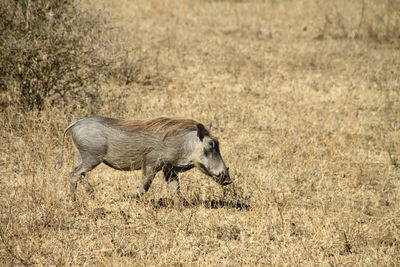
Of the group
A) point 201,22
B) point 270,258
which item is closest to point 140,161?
point 270,258

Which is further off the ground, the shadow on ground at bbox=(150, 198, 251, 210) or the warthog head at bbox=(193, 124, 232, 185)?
the warthog head at bbox=(193, 124, 232, 185)

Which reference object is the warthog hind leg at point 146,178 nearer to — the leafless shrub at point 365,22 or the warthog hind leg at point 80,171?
the warthog hind leg at point 80,171

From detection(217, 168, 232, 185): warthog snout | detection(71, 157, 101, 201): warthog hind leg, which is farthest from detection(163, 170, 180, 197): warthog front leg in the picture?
detection(71, 157, 101, 201): warthog hind leg

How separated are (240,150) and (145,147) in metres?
1.97

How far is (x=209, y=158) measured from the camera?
441 centimetres

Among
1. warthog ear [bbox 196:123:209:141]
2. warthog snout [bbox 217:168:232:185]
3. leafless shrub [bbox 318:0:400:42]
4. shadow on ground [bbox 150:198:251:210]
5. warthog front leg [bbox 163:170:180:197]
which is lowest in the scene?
shadow on ground [bbox 150:198:251:210]

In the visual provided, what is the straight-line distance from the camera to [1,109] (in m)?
5.99

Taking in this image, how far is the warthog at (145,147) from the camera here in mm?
4293

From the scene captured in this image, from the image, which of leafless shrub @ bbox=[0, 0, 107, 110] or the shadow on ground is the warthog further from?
leafless shrub @ bbox=[0, 0, 107, 110]

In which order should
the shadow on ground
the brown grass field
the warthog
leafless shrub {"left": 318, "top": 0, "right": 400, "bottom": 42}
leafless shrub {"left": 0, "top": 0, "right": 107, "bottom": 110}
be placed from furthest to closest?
leafless shrub {"left": 318, "top": 0, "right": 400, "bottom": 42} → leafless shrub {"left": 0, "top": 0, "right": 107, "bottom": 110} → the shadow on ground → the warthog → the brown grass field

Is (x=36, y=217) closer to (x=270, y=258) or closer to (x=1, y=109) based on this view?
(x=270, y=258)

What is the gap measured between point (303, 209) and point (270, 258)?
3.44 ft

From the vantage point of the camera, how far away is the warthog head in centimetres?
438

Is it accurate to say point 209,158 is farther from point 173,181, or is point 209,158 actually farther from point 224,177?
point 173,181
